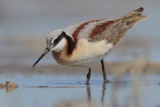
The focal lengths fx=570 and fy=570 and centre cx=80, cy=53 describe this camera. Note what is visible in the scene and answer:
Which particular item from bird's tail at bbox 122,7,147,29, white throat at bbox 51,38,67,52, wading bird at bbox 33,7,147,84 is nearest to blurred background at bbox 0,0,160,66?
bird's tail at bbox 122,7,147,29

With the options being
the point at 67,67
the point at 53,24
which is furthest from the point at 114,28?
the point at 53,24

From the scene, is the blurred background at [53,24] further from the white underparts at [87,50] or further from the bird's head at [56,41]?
the bird's head at [56,41]

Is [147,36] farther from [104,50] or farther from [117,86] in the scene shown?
[117,86]

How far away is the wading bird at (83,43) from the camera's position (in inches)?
443

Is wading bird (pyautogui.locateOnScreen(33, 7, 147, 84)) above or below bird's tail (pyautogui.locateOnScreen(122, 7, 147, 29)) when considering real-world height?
below

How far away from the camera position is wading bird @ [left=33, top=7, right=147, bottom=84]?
36.9 ft

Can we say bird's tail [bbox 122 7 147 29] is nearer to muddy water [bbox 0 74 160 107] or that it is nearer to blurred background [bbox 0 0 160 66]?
blurred background [bbox 0 0 160 66]

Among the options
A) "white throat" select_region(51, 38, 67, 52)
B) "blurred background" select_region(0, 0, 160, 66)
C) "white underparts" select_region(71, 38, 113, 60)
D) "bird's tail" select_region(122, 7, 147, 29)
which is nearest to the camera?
"white throat" select_region(51, 38, 67, 52)

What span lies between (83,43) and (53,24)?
22.9 ft

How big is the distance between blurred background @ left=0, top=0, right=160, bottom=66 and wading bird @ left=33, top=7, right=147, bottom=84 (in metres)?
1.45

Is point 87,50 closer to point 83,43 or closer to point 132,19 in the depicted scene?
point 83,43

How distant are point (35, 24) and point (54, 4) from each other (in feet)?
8.41

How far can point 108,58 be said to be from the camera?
14.9 metres

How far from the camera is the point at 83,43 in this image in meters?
11.4
